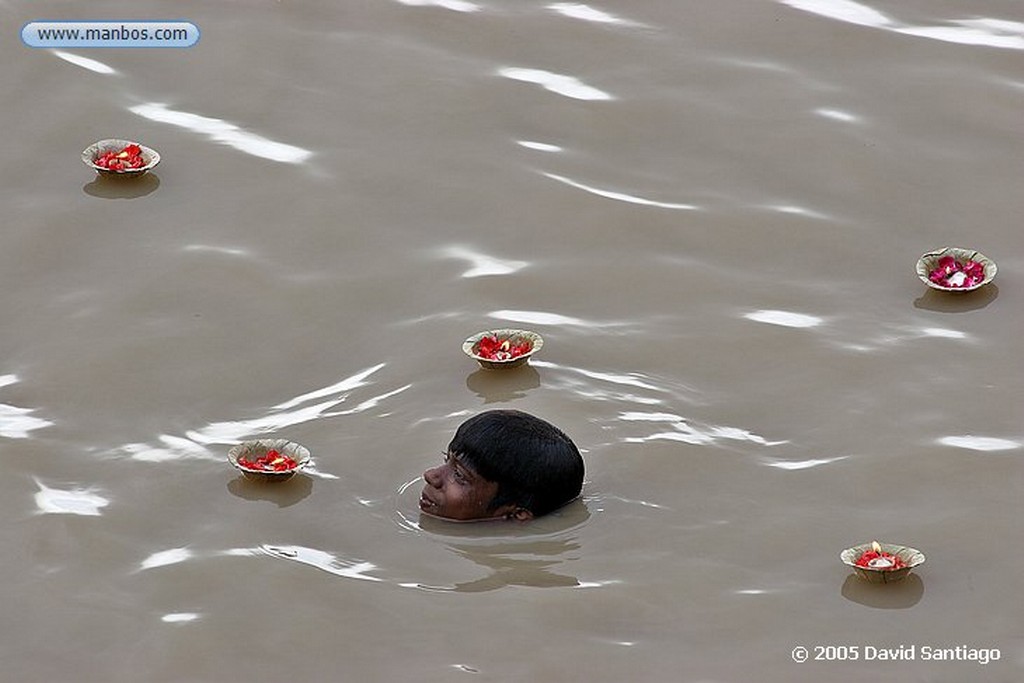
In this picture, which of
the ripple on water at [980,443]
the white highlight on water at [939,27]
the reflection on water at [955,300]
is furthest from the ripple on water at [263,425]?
the white highlight on water at [939,27]

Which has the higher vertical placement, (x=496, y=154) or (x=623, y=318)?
(x=496, y=154)

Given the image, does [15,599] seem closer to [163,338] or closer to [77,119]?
[163,338]

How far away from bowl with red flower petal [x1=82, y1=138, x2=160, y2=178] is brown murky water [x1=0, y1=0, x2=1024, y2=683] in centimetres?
11

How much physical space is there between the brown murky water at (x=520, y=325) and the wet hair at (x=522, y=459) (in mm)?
103

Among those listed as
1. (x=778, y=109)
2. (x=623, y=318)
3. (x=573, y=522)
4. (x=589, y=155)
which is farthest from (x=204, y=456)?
(x=778, y=109)

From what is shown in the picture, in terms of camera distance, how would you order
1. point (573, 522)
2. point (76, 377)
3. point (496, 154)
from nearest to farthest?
point (573, 522)
point (76, 377)
point (496, 154)

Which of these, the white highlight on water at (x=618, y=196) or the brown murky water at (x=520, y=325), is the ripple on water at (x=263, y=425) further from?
the white highlight on water at (x=618, y=196)

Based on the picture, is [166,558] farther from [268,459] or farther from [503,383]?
[503,383]

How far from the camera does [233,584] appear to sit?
4410mm

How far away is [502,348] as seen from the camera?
5.35 metres

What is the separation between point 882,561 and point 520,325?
1803 mm

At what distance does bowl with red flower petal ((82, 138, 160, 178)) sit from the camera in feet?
20.9

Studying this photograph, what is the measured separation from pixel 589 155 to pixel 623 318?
123 centimetres

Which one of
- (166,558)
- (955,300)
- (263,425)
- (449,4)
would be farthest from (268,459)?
(449,4)
